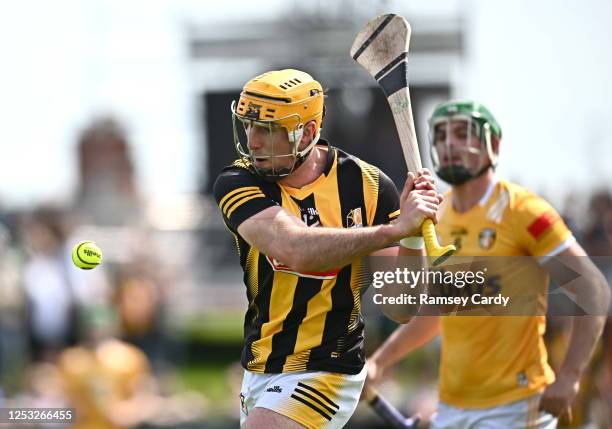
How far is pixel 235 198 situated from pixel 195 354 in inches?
648

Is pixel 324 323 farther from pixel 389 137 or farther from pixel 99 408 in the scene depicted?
pixel 389 137

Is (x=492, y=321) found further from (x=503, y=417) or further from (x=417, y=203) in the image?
(x=417, y=203)

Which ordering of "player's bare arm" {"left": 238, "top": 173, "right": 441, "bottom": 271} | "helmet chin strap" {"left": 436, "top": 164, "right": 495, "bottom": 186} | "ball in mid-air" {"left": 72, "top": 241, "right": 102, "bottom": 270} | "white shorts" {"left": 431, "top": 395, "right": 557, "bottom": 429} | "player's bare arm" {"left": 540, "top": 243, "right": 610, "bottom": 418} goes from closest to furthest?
"player's bare arm" {"left": 238, "top": 173, "right": 441, "bottom": 271}
"ball in mid-air" {"left": 72, "top": 241, "right": 102, "bottom": 270}
"player's bare arm" {"left": 540, "top": 243, "right": 610, "bottom": 418}
"white shorts" {"left": 431, "top": 395, "right": 557, "bottom": 429}
"helmet chin strap" {"left": 436, "top": 164, "right": 495, "bottom": 186}

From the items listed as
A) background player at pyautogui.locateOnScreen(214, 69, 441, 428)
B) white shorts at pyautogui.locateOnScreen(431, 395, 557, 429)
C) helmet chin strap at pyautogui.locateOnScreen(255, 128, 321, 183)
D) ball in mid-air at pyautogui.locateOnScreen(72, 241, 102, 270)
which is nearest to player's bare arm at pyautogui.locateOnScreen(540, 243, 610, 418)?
white shorts at pyautogui.locateOnScreen(431, 395, 557, 429)

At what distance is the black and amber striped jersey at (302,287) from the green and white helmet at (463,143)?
1192 millimetres

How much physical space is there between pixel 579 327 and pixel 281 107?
2.09 metres

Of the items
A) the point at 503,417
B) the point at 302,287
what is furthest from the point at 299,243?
the point at 503,417

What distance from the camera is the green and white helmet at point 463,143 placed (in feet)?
22.3

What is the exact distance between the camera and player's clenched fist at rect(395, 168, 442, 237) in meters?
5.32

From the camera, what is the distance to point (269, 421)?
5.40 meters

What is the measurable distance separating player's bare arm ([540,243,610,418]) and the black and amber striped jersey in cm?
128

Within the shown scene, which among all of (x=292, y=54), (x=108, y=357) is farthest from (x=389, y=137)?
Answer: (x=108, y=357)

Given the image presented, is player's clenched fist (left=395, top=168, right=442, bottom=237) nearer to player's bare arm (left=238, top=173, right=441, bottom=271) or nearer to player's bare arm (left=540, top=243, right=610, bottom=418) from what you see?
player's bare arm (left=238, top=173, right=441, bottom=271)

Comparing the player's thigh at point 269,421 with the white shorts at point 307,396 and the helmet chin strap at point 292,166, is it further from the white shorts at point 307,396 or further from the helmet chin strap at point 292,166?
the helmet chin strap at point 292,166
